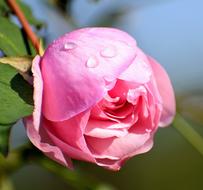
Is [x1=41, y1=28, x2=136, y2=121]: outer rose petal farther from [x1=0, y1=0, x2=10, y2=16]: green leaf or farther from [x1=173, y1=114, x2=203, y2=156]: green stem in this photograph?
[x1=173, y1=114, x2=203, y2=156]: green stem

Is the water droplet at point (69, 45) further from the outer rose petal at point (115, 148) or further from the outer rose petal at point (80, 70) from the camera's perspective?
the outer rose petal at point (115, 148)

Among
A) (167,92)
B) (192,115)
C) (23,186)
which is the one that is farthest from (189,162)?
(167,92)

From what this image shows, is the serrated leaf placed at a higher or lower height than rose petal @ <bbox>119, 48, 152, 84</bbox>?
higher

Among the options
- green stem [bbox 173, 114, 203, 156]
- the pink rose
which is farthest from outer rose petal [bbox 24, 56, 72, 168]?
green stem [bbox 173, 114, 203, 156]

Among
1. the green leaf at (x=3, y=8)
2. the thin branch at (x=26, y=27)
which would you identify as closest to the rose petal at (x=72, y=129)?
the thin branch at (x=26, y=27)

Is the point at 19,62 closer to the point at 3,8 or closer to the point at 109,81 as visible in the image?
the point at 109,81

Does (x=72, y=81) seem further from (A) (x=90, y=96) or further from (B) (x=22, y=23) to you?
(B) (x=22, y=23)
